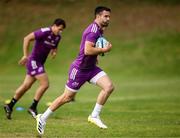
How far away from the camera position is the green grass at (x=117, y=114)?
1476 centimetres

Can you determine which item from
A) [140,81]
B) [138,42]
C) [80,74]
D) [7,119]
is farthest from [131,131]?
[138,42]

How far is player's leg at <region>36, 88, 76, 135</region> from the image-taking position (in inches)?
558

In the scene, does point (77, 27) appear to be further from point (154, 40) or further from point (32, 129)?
point (32, 129)

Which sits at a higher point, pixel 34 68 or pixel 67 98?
pixel 67 98

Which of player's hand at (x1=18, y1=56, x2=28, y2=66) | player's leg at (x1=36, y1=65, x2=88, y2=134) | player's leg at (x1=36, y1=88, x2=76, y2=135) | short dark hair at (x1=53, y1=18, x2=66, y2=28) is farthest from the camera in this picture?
short dark hair at (x1=53, y1=18, x2=66, y2=28)

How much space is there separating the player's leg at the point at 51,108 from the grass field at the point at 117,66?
14.7 inches

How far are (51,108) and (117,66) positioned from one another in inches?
1064

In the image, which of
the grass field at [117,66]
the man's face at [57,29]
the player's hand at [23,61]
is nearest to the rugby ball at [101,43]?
the grass field at [117,66]

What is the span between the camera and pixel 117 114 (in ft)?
63.8

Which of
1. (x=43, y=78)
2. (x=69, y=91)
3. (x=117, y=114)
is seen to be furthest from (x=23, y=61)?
(x=69, y=91)

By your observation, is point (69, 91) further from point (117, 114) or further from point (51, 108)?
point (117, 114)

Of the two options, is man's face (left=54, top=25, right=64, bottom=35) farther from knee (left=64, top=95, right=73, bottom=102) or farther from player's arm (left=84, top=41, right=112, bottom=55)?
knee (left=64, top=95, right=73, bottom=102)

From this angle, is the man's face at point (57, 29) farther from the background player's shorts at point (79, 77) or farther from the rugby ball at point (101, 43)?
the rugby ball at point (101, 43)

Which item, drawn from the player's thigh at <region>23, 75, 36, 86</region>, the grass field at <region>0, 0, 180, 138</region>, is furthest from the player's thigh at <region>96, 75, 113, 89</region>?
the player's thigh at <region>23, 75, 36, 86</region>
